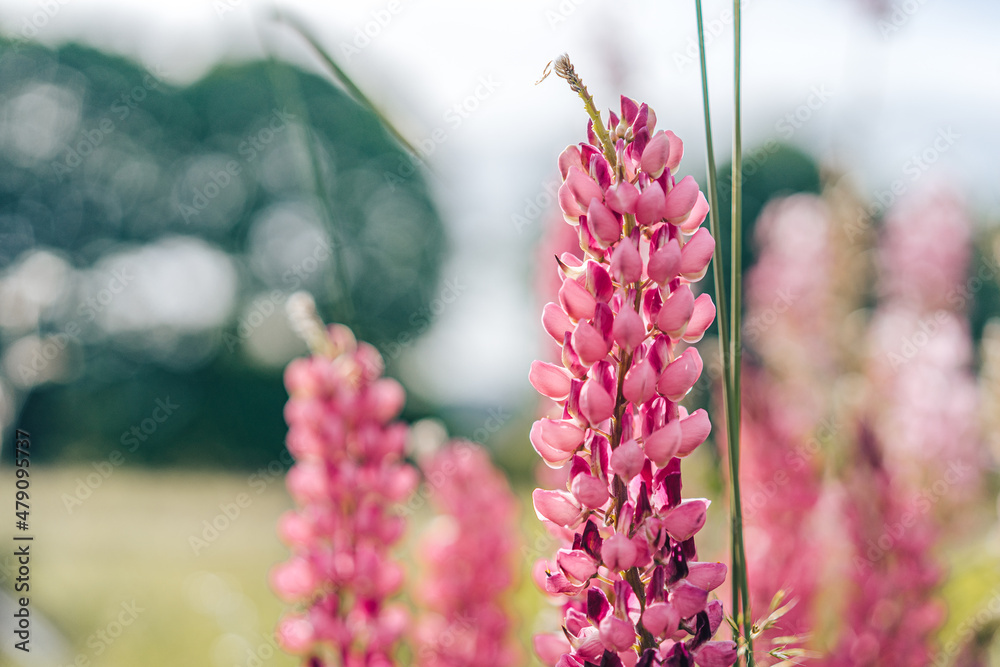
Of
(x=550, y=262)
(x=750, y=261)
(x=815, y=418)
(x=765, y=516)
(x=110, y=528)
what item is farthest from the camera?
(x=750, y=261)

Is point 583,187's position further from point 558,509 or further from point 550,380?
point 558,509

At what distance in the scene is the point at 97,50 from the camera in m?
25.2

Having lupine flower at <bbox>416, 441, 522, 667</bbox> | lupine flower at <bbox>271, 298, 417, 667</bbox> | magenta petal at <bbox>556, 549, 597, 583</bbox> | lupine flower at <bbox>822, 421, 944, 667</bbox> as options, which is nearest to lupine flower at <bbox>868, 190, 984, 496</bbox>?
lupine flower at <bbox>822, 421, 944, 667</bbox>

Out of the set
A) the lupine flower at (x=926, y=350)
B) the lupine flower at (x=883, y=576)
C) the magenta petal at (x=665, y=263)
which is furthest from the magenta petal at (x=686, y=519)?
the lupine flower at (x=926, y=350)

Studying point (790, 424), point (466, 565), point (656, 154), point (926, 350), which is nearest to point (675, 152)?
point (656, 154)

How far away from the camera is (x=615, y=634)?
2.15 feet

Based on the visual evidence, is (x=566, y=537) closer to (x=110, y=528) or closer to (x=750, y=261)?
(x=110, y=528)

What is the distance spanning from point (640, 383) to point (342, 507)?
78 cm

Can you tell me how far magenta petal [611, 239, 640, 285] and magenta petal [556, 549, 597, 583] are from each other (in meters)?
0.26

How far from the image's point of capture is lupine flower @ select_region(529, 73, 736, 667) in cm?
68

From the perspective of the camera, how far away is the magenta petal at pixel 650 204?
2.28 feet

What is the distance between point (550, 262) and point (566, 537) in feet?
7.74

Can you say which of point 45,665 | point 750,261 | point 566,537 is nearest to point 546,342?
point 45,665

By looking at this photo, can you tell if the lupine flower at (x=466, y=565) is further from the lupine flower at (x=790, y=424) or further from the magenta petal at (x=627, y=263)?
the magenta petal at (x=627, y=263)
